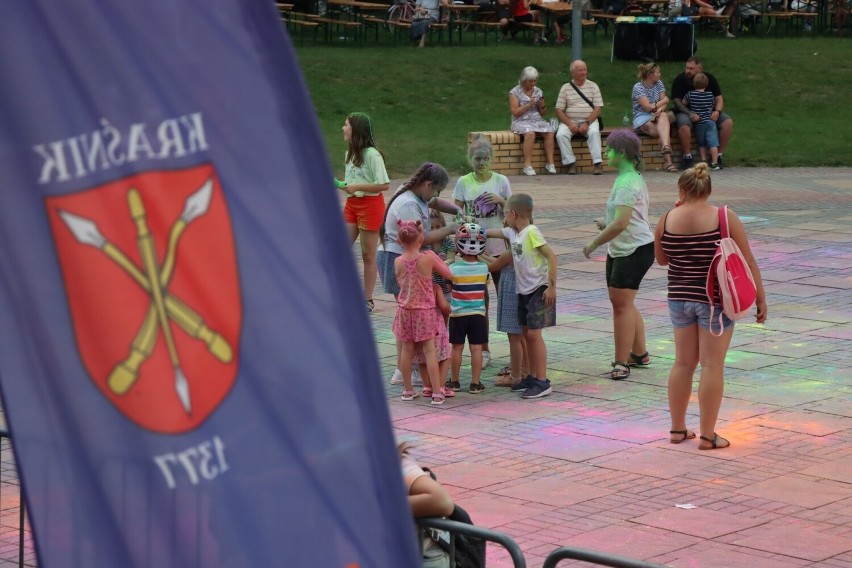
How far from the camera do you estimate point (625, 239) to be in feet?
31.8

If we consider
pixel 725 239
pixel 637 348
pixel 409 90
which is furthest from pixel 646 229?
pixel 409 90

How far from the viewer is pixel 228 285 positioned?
221cm

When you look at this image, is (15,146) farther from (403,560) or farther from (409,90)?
(409,90)

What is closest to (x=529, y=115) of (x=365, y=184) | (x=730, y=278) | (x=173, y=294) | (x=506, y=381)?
(x=365, y=184)

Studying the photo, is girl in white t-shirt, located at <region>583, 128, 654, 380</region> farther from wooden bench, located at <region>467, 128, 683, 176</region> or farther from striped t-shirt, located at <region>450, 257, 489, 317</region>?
wooden bench, located at <region>467, 128, 683, 176</region>

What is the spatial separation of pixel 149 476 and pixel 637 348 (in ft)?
27.2

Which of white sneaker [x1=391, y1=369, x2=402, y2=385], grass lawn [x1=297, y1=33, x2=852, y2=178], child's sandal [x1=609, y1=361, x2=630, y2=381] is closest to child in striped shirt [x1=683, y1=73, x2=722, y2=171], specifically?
grass lawn [x1=297, y1=33, x2=852, y2=178]

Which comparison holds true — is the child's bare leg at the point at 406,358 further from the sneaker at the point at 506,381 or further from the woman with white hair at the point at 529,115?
the woman with white hair at the point at 529,115

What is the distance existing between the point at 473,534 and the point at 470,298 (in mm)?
5269

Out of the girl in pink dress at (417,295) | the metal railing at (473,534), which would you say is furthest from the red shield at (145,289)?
the girl in pink dress at (417,295)

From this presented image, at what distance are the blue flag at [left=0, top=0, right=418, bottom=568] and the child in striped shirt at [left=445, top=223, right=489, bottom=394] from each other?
705cm

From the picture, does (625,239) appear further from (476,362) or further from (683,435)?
(683,435)

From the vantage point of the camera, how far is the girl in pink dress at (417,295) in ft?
30.0

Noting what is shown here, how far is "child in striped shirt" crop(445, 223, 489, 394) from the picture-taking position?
9336mm
